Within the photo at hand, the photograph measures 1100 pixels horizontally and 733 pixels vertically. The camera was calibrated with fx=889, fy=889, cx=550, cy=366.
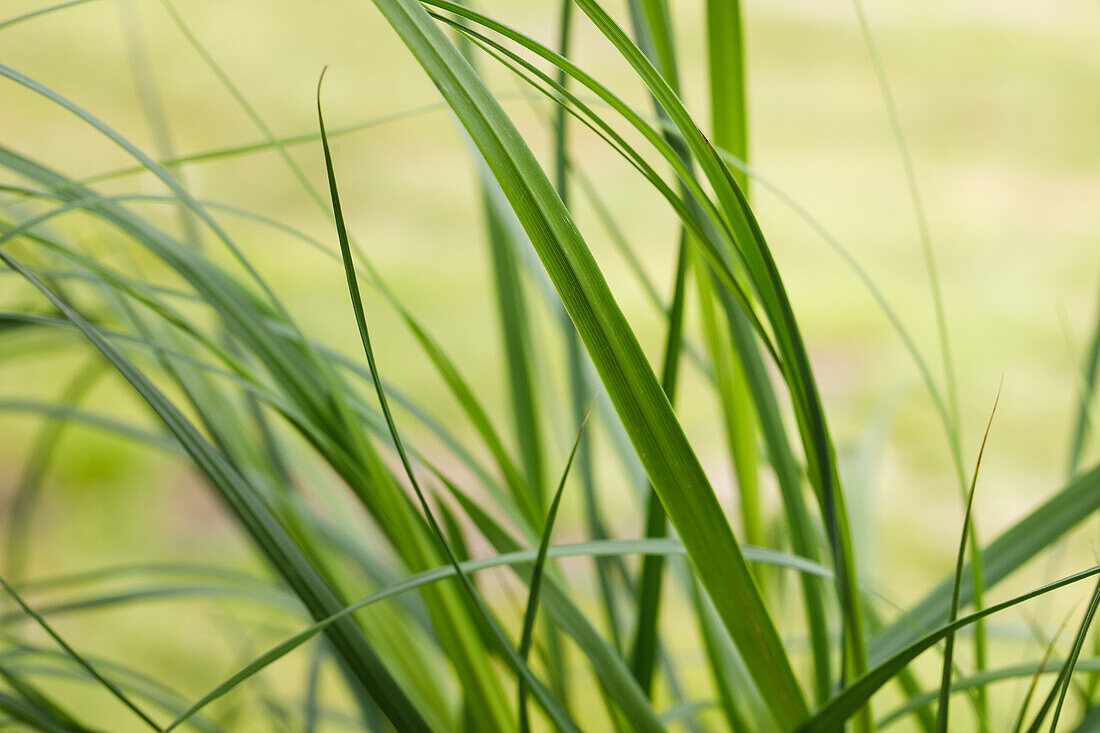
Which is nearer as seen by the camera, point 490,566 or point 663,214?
point 490,566

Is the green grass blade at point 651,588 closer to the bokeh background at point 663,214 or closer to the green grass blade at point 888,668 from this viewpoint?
the green grass blade at point 888,668

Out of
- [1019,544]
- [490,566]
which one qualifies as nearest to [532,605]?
[490,566]

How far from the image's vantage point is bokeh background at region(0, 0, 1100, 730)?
0.73 metres

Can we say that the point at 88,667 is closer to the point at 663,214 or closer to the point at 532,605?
the point at 532,605

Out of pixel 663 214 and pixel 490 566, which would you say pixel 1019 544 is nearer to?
pixel 490 566

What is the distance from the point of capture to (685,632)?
69 cm

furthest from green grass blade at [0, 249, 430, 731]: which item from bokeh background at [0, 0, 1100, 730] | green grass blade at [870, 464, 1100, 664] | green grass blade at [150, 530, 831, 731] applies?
bokeh background at [0, 0, 1100, 730]

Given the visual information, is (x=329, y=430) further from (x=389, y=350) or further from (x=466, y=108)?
→ (x=389, y=350)

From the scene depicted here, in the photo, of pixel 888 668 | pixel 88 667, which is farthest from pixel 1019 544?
pixel 88 667

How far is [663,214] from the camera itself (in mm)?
1075

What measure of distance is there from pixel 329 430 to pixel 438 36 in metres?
0.10

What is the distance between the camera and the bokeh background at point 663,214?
0.73 metres

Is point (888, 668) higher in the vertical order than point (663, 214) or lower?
lower

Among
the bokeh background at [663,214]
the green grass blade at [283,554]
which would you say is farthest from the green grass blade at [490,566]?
the bokeh background at [663,214]
